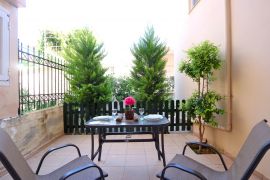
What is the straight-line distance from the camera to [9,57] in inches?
161

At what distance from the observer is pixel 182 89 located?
762 cm

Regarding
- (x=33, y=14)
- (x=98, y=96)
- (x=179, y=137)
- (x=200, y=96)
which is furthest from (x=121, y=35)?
(x=200, y=96)

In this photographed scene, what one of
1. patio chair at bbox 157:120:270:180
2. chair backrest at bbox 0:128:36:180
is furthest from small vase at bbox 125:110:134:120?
chair backrest at bbox 0:128:36:180

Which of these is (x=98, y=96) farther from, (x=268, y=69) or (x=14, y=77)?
(x=268, y=69)

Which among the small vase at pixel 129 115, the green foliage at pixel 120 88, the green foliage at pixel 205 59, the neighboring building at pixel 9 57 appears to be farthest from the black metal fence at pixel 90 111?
the small vase at pixel 129 115

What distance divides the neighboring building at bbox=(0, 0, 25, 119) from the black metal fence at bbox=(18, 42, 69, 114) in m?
0.24

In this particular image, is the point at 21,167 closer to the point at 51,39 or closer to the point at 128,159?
the point at 128,159

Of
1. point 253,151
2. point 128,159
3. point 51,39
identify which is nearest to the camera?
point 253,151

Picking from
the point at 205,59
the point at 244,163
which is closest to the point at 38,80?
the point at 205,59

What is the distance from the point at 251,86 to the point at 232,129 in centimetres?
97

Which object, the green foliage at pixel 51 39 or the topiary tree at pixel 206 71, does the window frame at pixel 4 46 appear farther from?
the green foliage at pixel 51 39

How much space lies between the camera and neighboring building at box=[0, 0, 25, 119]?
387cm

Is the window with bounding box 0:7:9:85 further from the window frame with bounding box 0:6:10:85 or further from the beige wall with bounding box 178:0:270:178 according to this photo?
the beige wall with bounding box 178:0:270:178

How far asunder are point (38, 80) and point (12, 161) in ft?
12.4
